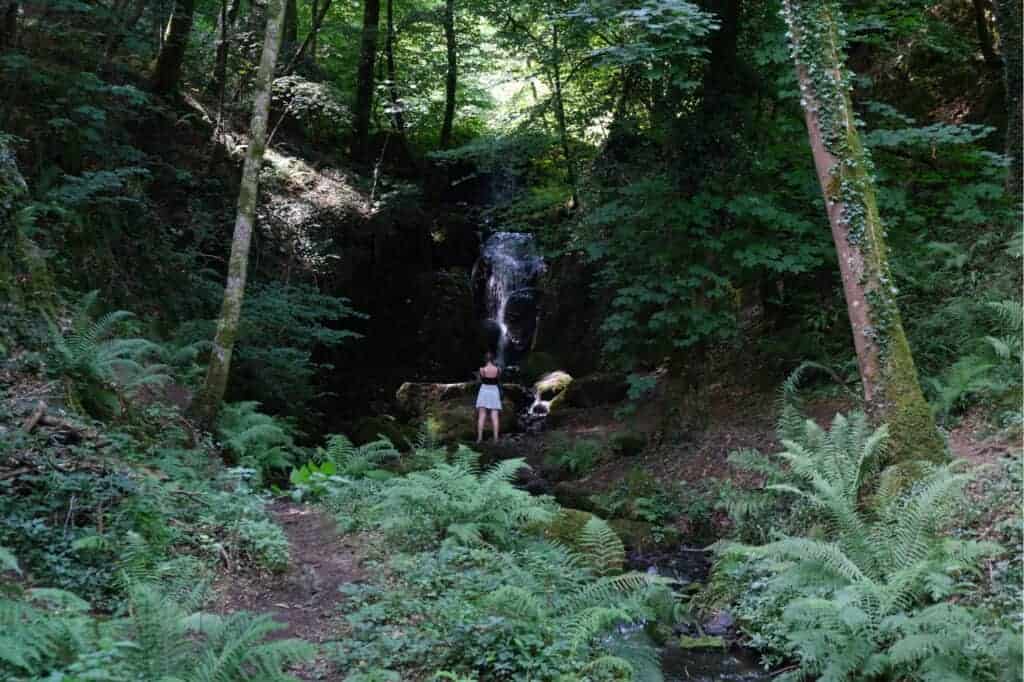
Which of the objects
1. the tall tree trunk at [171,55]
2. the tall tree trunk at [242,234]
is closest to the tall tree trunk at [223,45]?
the tall tree trunk at [171,55]

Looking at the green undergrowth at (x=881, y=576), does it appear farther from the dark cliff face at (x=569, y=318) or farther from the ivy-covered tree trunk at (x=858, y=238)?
the dark cliff face at (x=569, y=318)

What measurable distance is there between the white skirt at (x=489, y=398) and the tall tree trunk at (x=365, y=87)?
894cm

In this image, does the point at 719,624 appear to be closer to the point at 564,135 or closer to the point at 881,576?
the point at 881,576

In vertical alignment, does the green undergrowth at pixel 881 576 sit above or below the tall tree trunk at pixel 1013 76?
below

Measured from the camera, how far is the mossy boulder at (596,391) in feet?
53.1

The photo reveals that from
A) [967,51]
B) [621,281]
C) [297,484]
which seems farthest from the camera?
[967,51]

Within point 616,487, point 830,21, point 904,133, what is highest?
point 830,21

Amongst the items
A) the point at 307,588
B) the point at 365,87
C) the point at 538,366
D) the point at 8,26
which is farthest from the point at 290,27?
the point at 307,588

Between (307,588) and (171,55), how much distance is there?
44.1 feet

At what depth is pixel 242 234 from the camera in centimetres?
930

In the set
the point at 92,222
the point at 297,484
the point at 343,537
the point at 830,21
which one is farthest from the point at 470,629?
the point at 92,222

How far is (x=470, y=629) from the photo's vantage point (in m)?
5.17

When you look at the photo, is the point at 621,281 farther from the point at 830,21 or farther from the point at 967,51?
the point at 967,51

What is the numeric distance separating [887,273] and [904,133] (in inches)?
107
